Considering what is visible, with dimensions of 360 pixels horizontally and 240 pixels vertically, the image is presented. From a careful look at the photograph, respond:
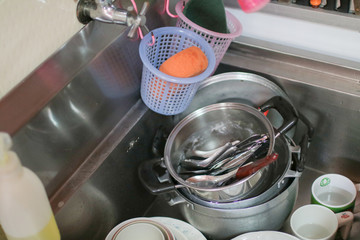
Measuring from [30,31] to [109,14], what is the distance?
0.22 metres

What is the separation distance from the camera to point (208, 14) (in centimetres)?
98

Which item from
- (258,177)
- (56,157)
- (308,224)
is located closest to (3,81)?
(56,157)

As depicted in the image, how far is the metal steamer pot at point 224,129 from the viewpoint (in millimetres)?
892

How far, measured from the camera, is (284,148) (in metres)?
0.94

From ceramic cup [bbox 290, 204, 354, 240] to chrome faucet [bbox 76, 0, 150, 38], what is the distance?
534 millimetres

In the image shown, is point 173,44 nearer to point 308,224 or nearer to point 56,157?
point 56,157

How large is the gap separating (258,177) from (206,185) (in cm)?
12

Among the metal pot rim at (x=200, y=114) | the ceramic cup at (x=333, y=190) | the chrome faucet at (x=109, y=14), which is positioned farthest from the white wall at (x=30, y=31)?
the ceramic cup at (x=333, y=190)

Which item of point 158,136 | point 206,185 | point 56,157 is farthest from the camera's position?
Result: point 158,136

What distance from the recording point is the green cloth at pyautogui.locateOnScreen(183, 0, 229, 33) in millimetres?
962

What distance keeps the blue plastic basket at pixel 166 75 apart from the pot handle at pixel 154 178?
0.12m

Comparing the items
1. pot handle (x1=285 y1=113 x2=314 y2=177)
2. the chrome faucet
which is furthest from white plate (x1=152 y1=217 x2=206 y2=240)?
the chrome faucet

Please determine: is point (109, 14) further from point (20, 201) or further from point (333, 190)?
point (333, 190)

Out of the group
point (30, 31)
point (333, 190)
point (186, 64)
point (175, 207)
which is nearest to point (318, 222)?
point (333, 190)
